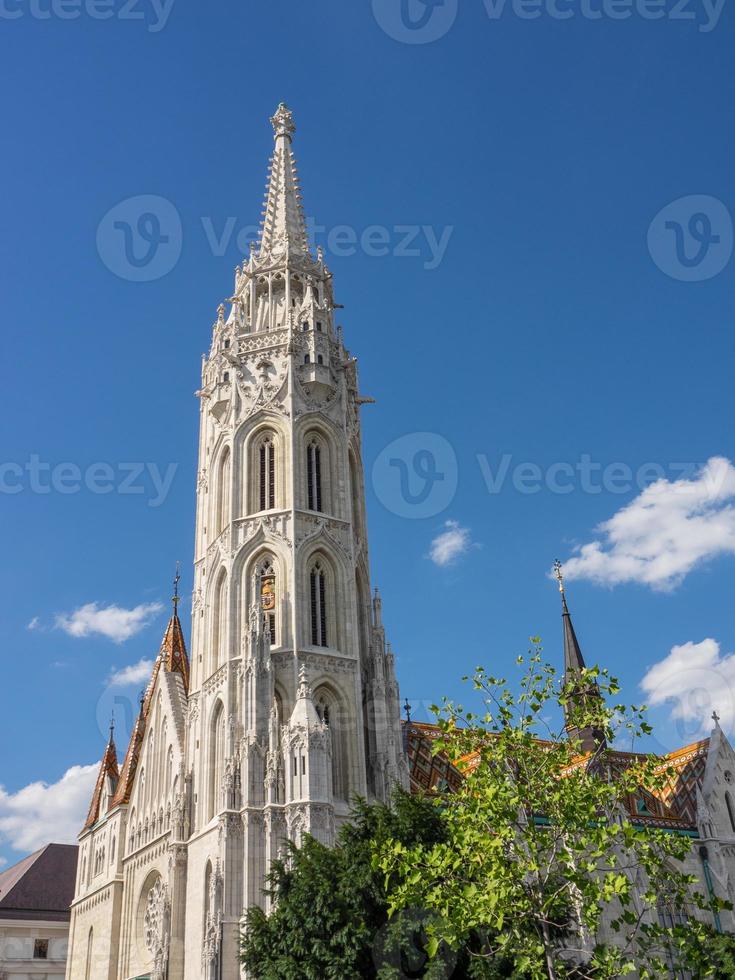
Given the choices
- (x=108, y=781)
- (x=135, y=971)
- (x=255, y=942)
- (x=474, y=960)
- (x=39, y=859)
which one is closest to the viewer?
(x=474, y=960)

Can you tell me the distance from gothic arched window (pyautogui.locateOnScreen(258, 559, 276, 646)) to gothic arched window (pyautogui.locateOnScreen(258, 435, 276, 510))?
3.12m

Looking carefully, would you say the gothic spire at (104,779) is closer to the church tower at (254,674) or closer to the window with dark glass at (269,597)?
the church tower at (254,674)

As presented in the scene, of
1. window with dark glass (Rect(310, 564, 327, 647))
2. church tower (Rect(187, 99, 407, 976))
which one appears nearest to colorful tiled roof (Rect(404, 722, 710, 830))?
church tower (Rect(187, 99, 407, 976))

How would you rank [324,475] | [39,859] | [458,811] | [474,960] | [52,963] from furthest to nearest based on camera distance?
1. [39,859]
2. [52,963]
3. [324,475]
4. [474,960]
5. [458,811]

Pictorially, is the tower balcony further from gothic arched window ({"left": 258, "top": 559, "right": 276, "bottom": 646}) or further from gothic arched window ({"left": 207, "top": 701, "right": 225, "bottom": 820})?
gothic arched window ({"left": 207, "top": 701, "right": 225, "bottom": 820})

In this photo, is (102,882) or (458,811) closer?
(458,811)

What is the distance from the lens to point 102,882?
4831 centimetres

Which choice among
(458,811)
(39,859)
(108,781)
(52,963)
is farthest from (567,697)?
(39,859)

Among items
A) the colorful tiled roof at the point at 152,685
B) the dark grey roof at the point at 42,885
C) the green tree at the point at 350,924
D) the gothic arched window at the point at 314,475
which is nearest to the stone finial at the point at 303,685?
the gothic arched window at the point at 314,475

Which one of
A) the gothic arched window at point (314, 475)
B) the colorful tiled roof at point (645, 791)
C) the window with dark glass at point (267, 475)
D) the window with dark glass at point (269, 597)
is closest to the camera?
the window with dark glass at point (269, 597)

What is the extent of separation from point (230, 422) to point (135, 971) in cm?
2511

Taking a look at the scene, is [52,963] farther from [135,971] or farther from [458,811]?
[458,811]

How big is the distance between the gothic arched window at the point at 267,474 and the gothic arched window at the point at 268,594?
3119mm

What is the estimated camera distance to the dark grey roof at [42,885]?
60.1 m
